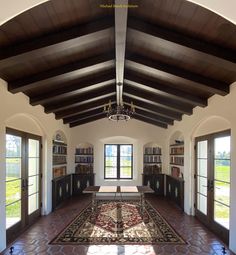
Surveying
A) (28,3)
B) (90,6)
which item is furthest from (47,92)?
(28,3)

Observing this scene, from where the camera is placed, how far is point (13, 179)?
4984mm

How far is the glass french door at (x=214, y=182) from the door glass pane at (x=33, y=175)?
13.7 ft

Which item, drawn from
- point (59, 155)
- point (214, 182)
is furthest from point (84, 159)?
point (214, 182)

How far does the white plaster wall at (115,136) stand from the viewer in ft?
32.8

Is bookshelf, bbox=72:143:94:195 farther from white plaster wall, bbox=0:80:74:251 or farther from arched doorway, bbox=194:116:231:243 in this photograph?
arched doorway, bbox=194:116:231:243

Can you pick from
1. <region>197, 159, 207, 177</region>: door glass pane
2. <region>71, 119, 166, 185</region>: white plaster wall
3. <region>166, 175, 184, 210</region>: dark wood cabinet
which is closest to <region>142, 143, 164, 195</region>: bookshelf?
<region>71, 119, 166, 185</region>: white plaster wall

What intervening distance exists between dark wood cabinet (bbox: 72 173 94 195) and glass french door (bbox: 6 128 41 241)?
10.2 ft

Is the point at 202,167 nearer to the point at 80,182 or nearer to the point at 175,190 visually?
the point at 175,190

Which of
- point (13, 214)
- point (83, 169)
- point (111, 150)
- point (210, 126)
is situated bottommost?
point (13, 214)

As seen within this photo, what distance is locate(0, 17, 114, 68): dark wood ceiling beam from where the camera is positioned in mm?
3375

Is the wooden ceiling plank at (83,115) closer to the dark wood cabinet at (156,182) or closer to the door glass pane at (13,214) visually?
the dark wood cabinet at (156,182)

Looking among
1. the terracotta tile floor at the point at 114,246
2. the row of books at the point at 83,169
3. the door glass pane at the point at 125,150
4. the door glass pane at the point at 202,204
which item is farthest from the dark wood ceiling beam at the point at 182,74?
the row of books at the point at 83,169

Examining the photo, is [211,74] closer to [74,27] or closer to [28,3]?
[74,27]

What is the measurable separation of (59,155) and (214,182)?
199 inches
